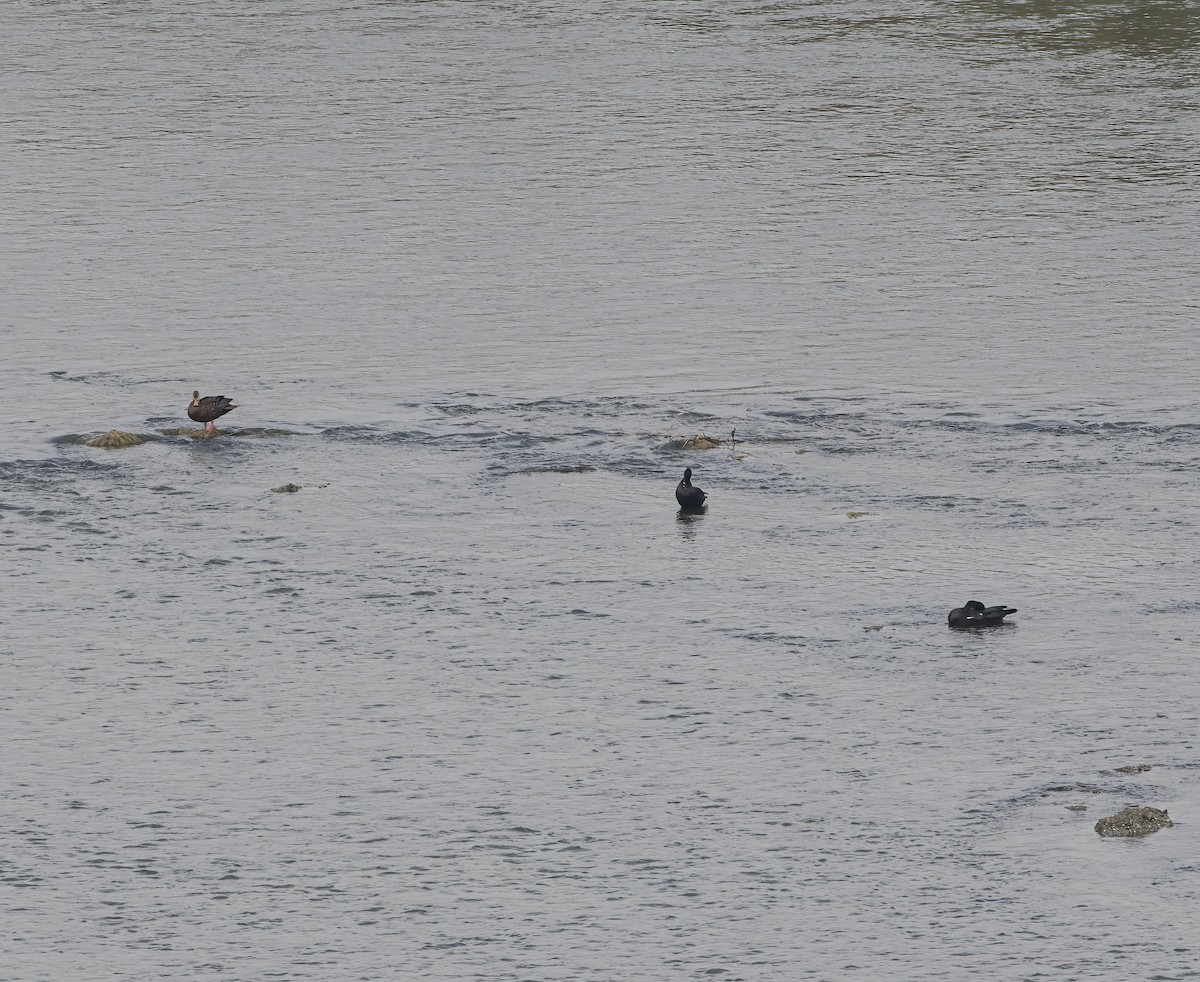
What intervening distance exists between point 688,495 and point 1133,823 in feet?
28.2

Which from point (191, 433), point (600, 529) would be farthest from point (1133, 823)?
point (191, 433)

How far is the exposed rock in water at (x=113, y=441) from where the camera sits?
28.7 meters

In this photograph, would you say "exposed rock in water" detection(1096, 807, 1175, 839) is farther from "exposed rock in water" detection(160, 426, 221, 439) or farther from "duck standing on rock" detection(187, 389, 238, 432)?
"exposed rock in water" detection(160, 426, 221, 439)

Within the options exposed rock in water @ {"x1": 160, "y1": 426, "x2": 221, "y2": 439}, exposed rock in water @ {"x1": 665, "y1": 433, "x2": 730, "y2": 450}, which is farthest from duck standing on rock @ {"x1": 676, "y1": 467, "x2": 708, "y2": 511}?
exposed rock in water @ {"x1": 160, "y1": 426, "x2": 221, "y2": 439}

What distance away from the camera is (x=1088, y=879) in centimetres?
1845

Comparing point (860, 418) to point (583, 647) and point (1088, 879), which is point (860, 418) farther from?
point (1088, 879)

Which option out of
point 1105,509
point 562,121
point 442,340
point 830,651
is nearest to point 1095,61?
point 562,121

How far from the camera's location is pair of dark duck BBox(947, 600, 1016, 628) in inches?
917

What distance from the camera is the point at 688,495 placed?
26453 millimetres

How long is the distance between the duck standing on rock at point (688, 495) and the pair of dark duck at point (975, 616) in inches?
163

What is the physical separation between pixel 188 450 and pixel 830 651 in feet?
32.3

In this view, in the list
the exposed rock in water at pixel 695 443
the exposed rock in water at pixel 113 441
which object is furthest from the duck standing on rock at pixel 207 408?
the exposed rock in water at pixel 695 443

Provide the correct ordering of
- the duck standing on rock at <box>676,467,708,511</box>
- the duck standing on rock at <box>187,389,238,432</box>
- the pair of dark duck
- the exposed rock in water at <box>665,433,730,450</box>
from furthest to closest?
the duck standing on rock at <box>187,389,238,432</box>, the exposed rock in water at <box>665,433,730,450</box>, the duck standing on rock at <box>676,467,708,511</box>, the pair of dark duck

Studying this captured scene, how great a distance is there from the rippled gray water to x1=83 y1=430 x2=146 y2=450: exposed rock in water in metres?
0.29
